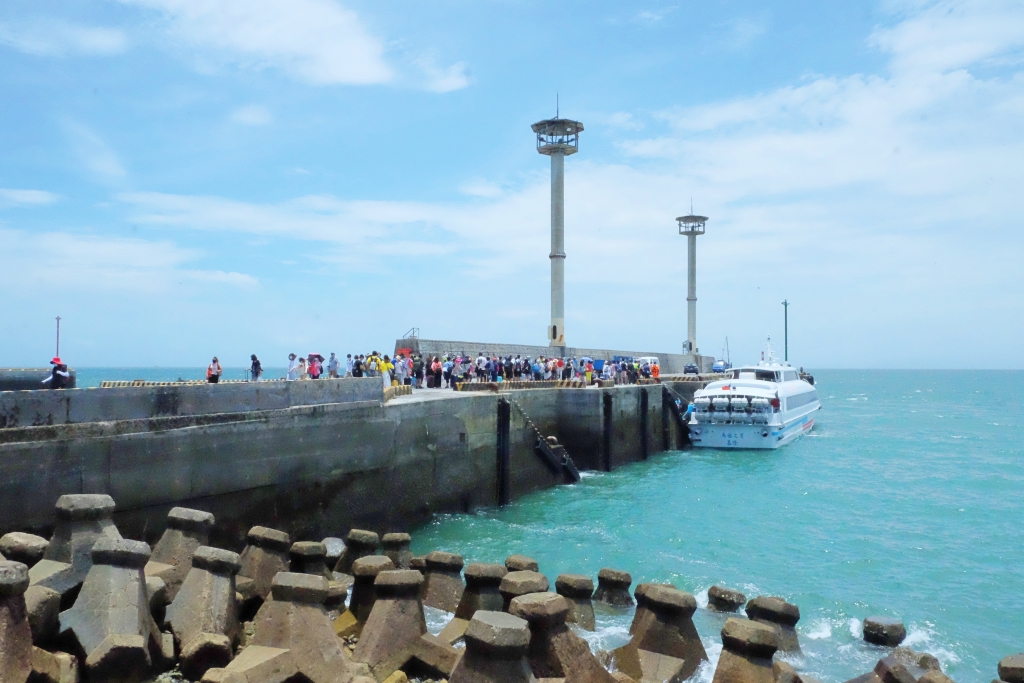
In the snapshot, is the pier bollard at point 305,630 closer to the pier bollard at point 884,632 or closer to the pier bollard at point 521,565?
the pier bollard at point 521,565

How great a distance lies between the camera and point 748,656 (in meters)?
6.62

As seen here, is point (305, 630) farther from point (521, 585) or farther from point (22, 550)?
point (22, 550)

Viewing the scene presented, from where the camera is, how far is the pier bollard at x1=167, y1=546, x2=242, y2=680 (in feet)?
21.0

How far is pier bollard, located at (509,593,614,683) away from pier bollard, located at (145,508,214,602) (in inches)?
161

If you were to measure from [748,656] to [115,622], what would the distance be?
5.55 meters

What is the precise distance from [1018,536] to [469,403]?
518 inches

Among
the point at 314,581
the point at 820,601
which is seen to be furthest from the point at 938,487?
the point at 314,581

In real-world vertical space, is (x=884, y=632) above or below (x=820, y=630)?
above

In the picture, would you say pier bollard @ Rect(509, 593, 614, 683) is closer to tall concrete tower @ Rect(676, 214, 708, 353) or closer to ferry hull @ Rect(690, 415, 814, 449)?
ferry hull @ Rect(690, 415, 814, 449)

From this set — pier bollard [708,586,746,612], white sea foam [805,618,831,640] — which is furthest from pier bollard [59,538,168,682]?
white sea foam [805,618,831,640]

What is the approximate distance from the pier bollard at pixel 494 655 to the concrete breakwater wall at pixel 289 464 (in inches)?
261

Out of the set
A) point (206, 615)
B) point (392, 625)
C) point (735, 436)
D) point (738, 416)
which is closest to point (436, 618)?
point (392, 625)

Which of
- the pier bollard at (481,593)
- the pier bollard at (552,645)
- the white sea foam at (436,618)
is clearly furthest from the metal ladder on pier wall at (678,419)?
the pier bollard at (552,645)

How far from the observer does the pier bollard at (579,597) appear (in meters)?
8.65
